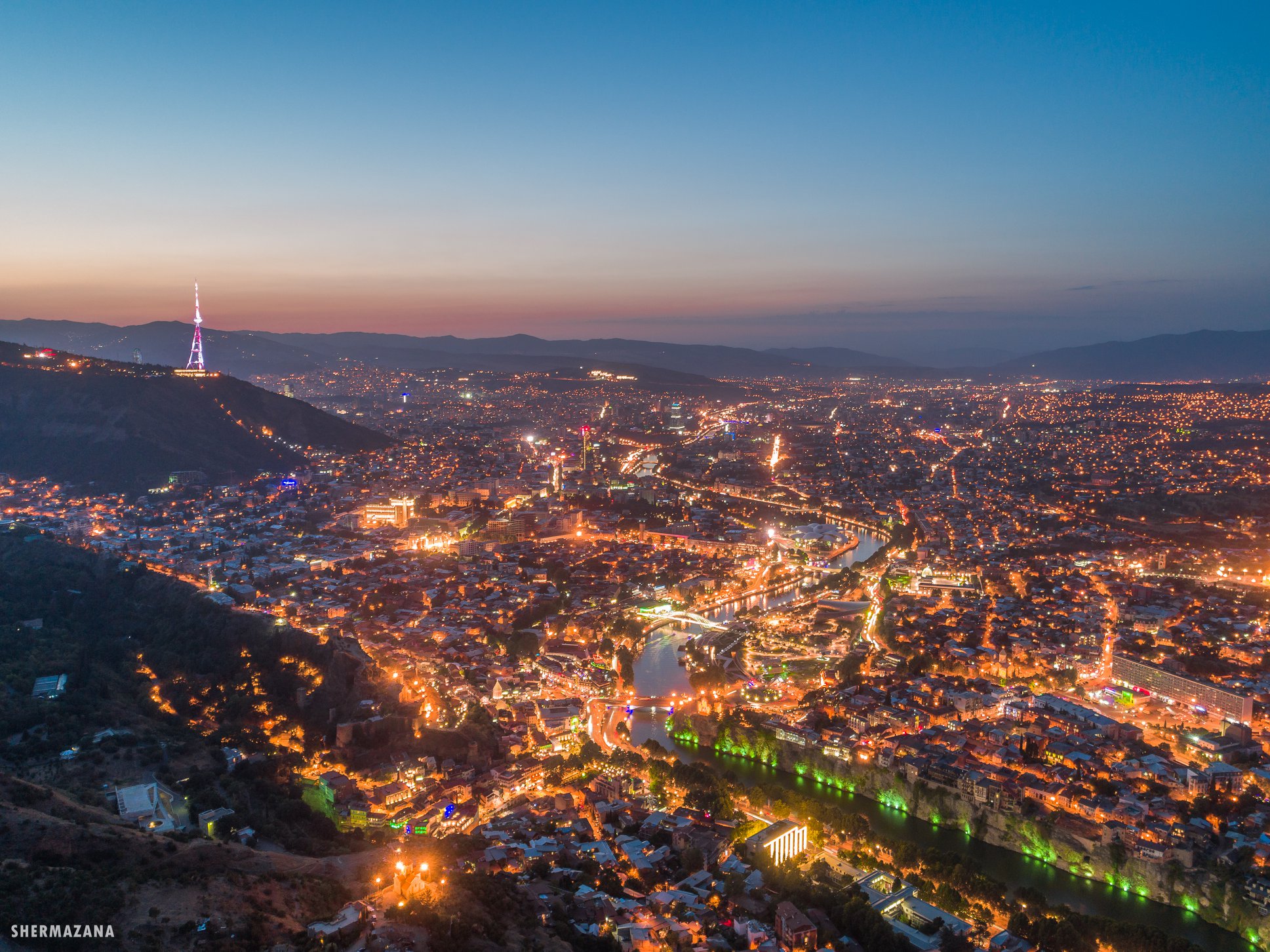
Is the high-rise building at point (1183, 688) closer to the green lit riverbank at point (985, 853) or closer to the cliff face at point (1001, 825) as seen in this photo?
the cliff face at point (1001, 825)

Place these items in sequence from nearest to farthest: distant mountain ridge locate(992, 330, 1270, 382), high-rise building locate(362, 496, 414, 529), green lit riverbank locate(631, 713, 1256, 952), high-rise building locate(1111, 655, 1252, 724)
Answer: green lit riverbank locate(631, 713, 1256, 952)
high-rise building locate(1111, 655, 1252, 724)
high-rise building locate(362, 496, 414, 529)
distant mountain ridge locate(992, 330, 1270, 382)

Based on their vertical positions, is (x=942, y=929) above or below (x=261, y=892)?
below

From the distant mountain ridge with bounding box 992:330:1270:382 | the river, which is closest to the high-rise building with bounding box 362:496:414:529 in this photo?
the river

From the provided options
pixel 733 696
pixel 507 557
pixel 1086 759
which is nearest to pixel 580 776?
pixel 733 696

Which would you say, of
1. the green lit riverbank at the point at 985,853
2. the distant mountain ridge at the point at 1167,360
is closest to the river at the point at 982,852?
the green lit riverbank at the point at 985,853

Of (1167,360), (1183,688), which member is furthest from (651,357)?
(1183,688)

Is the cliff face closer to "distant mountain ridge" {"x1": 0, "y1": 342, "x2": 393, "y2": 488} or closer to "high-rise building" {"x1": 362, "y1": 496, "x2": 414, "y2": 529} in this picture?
"high-rise building" {"x1": 362, "y1": 496, "x2": 414, "y2": 529}

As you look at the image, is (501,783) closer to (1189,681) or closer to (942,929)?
(942,929)
